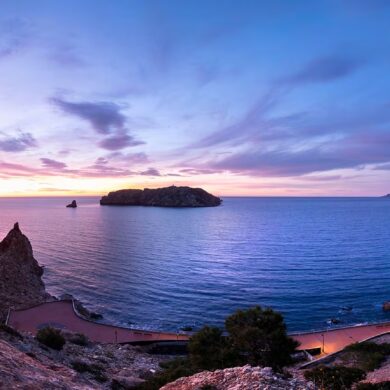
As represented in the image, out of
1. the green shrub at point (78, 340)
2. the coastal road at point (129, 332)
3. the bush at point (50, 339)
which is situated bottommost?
the coastal road at point (129, 332)

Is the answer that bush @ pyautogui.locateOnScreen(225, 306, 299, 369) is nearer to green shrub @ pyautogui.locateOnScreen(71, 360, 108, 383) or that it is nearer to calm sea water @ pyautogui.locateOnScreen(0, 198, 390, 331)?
green shrub @ pyautogui.locateOnScreen(71, 360, 108, 383)

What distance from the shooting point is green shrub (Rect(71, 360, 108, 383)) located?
26.0 meters

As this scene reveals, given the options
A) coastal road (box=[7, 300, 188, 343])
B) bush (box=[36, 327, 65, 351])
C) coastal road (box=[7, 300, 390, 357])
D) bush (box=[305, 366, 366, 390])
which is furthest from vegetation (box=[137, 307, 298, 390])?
coastal road (box=[7, 300, 188, 343])

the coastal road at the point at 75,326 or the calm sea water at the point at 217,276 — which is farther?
the calm sea water at the point at 217,276

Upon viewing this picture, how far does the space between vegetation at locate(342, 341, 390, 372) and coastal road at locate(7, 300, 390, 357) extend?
798cm

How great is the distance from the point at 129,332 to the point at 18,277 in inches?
1119

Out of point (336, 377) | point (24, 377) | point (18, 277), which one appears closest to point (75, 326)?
point (18, 277)

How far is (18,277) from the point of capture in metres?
64.2

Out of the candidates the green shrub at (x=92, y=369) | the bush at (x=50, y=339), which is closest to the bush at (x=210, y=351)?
the green shrub at (x=92, y=369)

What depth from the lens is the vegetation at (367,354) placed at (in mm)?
30000

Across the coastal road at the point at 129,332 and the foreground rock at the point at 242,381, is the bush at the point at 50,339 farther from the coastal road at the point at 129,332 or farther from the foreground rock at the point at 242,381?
the foreground rock at the point at 242,381

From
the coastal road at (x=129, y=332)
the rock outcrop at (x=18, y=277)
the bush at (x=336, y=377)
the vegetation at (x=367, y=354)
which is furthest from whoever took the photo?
the rock outcrop at (x=18, y=277)

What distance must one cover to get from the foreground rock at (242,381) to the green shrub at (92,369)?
35.2ft

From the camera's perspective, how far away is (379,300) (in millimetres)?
61500
